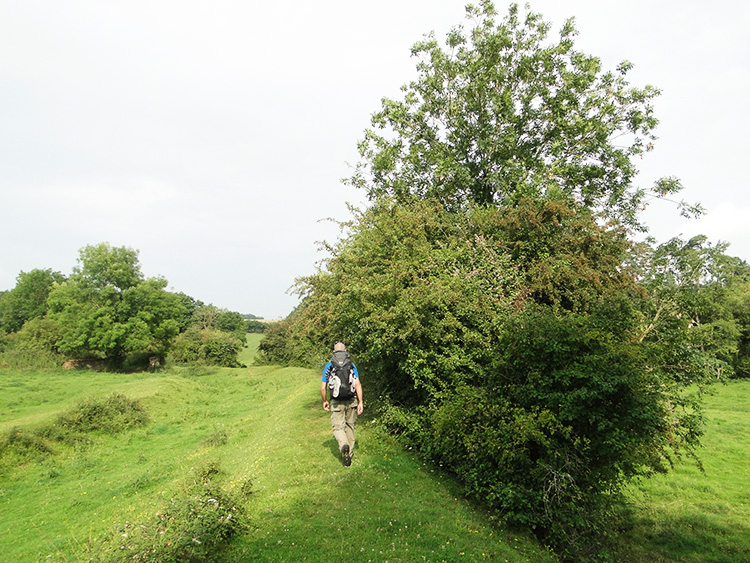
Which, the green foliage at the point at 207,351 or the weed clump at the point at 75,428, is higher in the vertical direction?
the green foliage at the point at 207,351

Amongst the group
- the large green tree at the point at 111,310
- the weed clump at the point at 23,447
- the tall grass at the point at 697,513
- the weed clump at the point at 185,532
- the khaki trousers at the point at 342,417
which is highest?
the large green tree at the point at 111,310

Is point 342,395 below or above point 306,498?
above

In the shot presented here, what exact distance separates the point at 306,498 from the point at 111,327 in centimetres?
5118

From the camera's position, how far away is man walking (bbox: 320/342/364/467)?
906cm

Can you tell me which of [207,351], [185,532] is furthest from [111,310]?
[185,532]

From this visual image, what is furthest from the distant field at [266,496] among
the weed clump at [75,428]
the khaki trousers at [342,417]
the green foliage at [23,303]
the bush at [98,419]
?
the green foliage at [23,303]

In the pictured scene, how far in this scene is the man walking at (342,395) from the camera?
9062 millimetres

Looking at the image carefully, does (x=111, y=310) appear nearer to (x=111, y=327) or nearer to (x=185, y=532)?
(x=111, y=327)

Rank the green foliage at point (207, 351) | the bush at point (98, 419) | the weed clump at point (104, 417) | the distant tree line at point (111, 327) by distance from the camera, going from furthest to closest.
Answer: the green foliage at point (207, 351)
the distant tree line at point (111, 327)
the weed clump at point (104, 417)
the bush at point (98, 419)

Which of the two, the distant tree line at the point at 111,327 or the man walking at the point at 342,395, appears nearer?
the man walking at the point at 342,395

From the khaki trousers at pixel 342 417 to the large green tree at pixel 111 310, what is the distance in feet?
156

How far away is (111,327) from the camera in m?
47.9

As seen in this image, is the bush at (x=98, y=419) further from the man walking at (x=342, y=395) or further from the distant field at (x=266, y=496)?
the man walking at (x=342, y=395)

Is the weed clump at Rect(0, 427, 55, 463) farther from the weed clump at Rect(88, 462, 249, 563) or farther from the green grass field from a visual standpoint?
the weed clump at Rect(88, 462, 249, 563)
